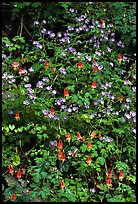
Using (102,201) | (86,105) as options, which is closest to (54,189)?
(102,201)

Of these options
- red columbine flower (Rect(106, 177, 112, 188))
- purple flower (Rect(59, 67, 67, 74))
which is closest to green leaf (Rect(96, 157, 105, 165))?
red columbine flower (Rect(106, 177, 112, 188))

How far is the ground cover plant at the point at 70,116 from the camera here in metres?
3.45

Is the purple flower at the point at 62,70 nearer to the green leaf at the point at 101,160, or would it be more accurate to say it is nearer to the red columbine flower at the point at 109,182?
the green leaf at the point at 101,160

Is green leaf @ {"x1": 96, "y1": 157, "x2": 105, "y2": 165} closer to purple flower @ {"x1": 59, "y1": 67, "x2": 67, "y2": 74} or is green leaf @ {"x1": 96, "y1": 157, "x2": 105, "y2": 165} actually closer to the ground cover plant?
the ground cover plant

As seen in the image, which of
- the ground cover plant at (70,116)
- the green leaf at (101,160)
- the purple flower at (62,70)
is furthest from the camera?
the purple flower at (62,70)

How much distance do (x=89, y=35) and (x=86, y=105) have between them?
3.91 feet

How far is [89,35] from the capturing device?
4789 millimetres

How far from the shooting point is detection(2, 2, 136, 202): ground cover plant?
3.45 metres

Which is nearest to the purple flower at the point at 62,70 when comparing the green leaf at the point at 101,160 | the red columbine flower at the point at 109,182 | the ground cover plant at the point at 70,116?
the ground cover plant at the point at 70,116

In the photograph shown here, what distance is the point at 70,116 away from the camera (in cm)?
377

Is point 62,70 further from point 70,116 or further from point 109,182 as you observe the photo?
point 109,182

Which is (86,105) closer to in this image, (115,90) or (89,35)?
(115,90)

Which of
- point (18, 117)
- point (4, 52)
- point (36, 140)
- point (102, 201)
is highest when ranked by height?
point (4, 52)

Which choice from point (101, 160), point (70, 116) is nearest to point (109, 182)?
point (101, 160)
